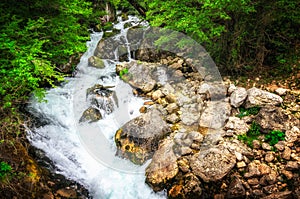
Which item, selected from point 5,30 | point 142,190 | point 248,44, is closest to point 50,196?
point 142,190

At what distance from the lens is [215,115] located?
215 inches

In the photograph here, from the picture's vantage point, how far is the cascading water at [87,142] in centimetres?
498

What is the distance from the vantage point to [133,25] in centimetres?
1175

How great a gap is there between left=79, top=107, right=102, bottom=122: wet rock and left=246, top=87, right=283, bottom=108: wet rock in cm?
450

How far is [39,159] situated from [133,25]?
9.12m

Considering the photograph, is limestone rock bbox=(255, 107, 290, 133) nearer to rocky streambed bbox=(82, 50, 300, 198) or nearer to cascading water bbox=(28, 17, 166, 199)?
rocky streambed bbox=(82, 50, 300, 198)

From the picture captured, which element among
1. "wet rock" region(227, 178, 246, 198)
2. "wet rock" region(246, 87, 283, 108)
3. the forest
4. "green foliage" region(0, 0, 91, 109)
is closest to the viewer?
"green foliage" region(0, 0, 91, 109)

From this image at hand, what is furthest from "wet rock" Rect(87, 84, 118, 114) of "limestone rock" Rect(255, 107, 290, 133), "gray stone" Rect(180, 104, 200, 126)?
"limestone rock" Rect(255, 107, 290, 133)

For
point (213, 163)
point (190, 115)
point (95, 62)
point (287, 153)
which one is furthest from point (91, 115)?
point (287, 153)

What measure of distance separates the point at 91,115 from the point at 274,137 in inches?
202

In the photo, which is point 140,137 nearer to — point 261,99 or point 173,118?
point 173,118

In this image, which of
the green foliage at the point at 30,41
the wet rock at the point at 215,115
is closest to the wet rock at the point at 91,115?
the green foliage at the point at 30,41

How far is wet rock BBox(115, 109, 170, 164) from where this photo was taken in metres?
5.29

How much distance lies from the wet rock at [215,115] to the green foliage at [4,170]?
4.50 metres
